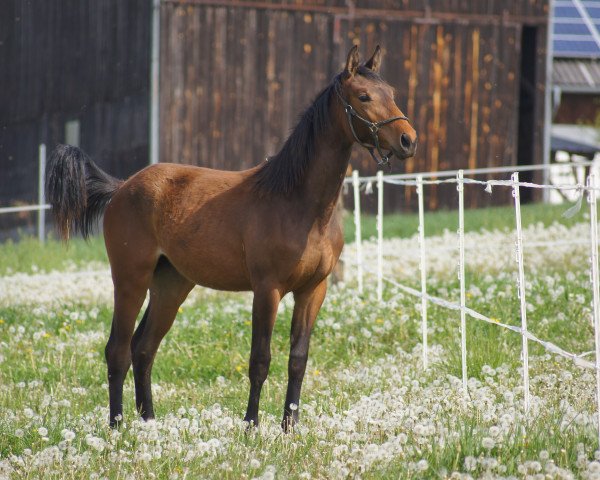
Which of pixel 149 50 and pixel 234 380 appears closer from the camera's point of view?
pixel 234 380

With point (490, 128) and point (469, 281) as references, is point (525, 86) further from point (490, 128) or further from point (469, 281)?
point (469, 281)

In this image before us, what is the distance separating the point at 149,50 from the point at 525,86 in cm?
976

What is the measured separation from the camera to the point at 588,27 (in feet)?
104

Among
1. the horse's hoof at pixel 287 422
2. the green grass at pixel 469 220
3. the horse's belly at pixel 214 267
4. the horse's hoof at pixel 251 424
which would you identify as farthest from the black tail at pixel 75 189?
the green grass at pixel 469 220

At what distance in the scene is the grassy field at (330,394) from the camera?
5801 millimetres

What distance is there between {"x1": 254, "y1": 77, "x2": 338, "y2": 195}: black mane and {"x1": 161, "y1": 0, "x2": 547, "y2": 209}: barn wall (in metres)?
16.7

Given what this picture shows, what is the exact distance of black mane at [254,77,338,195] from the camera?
23.9 feet

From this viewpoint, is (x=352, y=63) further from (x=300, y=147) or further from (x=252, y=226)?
(x=252, y=226)

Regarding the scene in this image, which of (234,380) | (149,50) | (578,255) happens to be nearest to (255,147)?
(149,50)

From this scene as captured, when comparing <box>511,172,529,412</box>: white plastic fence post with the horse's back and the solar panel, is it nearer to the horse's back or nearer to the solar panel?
the horse's back

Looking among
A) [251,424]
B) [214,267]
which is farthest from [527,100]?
[251,424]

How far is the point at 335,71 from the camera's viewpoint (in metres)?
25.1

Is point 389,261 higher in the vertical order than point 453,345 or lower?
→ lower

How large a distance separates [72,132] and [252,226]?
21.0 meters
